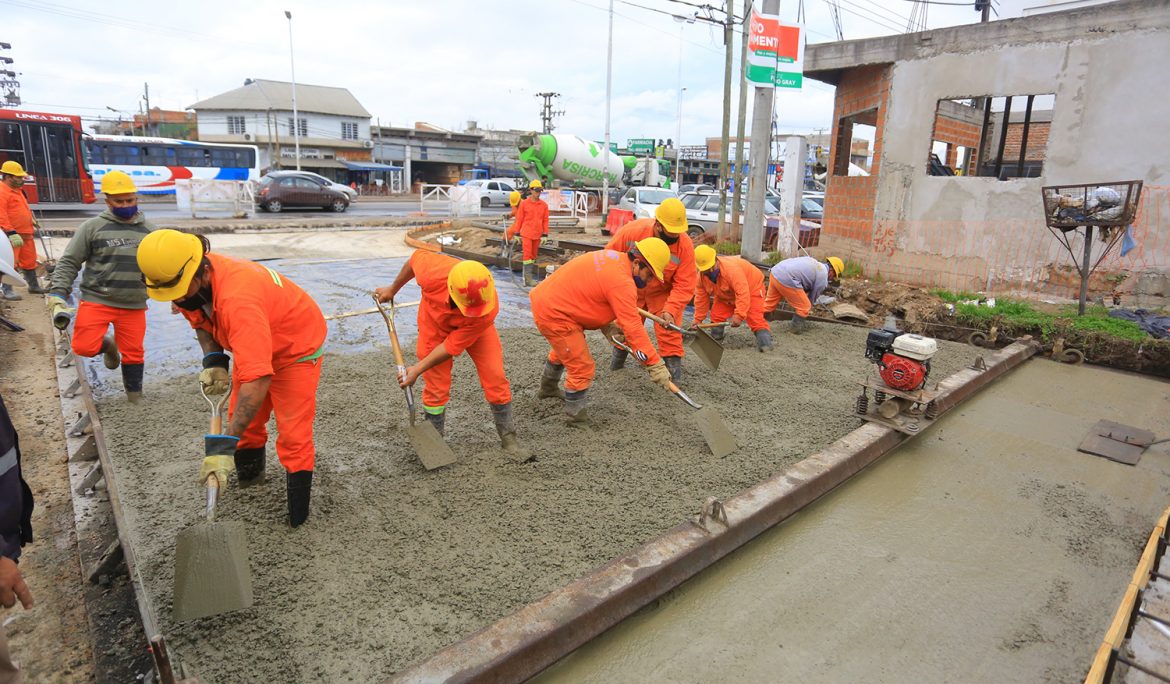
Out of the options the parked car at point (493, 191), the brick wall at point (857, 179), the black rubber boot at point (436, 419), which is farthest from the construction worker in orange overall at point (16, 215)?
the parked car at point (493, 191)

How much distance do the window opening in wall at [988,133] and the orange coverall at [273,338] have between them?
7849 millimetres

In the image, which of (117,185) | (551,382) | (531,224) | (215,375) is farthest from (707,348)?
(531,224)

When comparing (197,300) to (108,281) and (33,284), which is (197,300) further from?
(33,284)

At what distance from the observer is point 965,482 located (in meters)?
3.61

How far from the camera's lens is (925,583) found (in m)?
2.67

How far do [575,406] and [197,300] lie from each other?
2176 mm

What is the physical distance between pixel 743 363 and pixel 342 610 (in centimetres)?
409

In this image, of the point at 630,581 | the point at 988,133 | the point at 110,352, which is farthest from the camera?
the point at 988,133

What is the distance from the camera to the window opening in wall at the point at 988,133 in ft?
29.9

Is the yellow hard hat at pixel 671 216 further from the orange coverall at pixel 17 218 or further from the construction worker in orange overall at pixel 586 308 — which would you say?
the orange coverall at pixel 17 218

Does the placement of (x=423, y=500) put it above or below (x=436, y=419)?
below

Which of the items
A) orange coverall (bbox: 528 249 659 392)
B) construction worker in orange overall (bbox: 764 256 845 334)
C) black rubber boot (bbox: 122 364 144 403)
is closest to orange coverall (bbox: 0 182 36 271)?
black rubber boot (bbox: 122 364 144 403)

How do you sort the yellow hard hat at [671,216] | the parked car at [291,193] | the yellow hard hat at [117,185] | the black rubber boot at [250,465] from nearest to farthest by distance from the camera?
the black rubber boot at [250,465] < the yellow hard hat at [117,185] < the yellow hard hat at [671,216] < the parked car at [291,193]

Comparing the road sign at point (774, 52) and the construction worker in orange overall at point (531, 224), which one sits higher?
the road sign at point (774, 52)
